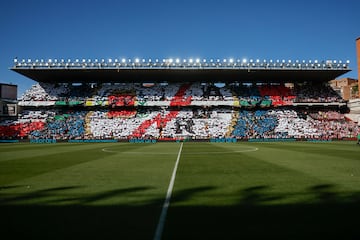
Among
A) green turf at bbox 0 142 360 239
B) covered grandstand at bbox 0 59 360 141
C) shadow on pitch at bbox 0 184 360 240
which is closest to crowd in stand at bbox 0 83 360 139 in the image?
covered grandstand at bbox 0 59 360 141

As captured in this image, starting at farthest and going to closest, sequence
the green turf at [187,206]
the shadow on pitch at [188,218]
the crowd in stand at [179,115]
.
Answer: the crowd in stand at [179,115] → the green turf at [187,206] → the shadow on pitch at [188,218]

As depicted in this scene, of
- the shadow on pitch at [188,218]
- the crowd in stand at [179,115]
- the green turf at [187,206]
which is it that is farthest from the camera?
the crowd in stand at [179,115]

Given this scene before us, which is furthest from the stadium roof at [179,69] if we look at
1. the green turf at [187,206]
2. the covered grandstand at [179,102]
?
the green turf at [187,206]

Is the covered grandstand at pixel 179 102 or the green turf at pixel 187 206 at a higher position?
the covered grandstand at pixel 179 102

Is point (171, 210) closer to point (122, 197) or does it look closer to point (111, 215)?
point (111, 215)

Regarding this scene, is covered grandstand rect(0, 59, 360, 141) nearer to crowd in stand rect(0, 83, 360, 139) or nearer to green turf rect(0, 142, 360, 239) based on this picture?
crowd in stand rect(0, 83, 360, 139)

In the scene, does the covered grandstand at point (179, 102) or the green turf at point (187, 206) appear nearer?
the green turf at point (187, 206)

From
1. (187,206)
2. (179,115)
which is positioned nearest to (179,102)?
(179,115)

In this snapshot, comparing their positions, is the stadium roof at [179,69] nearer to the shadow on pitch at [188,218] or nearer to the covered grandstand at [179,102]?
the covered grandstand at [179,102]

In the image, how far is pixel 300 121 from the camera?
197ft

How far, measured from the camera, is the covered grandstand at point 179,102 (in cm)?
5709

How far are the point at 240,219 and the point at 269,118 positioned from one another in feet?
189

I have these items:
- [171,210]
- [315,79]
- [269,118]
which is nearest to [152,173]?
[171,210]

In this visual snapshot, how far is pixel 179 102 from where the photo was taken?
64750 mm
